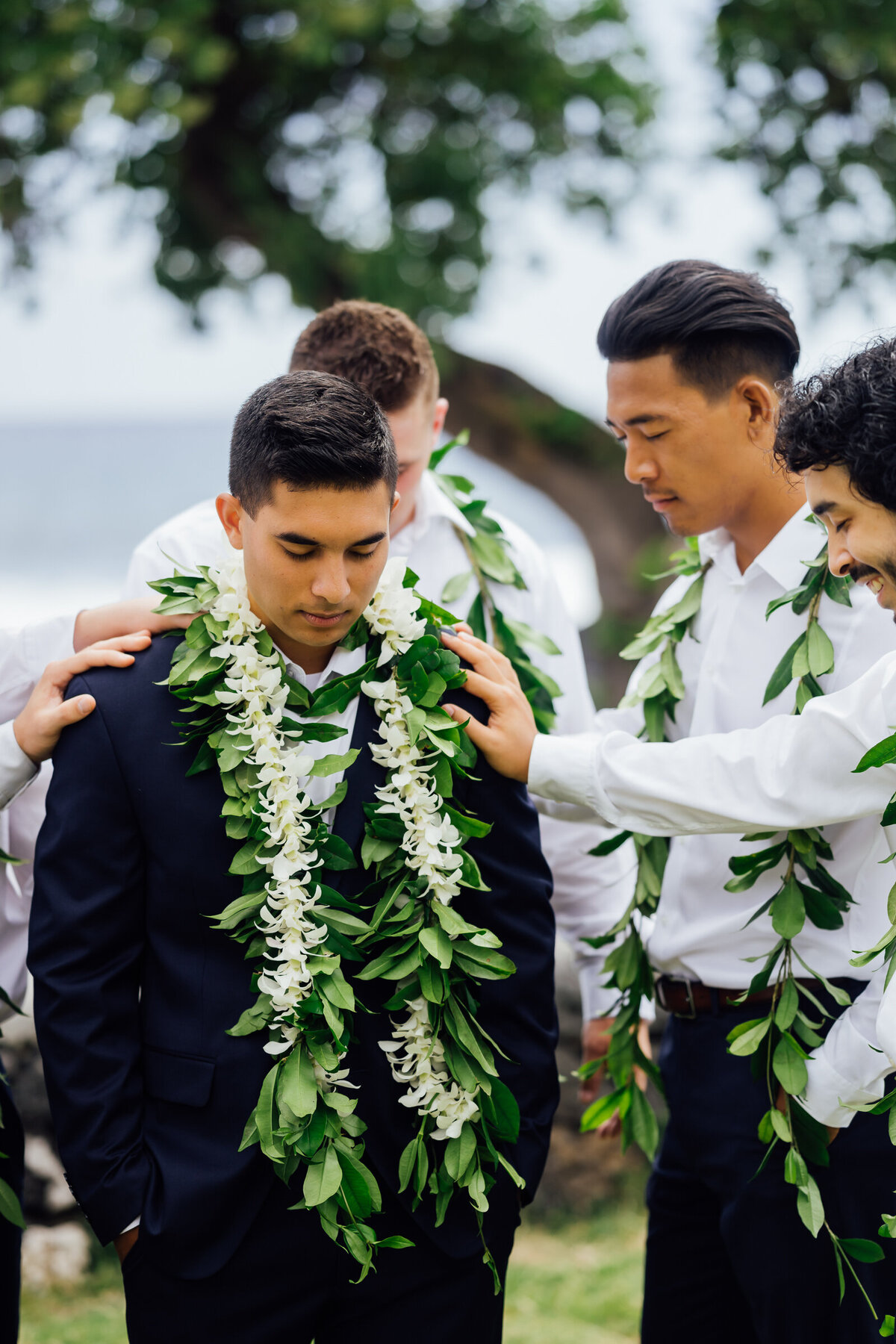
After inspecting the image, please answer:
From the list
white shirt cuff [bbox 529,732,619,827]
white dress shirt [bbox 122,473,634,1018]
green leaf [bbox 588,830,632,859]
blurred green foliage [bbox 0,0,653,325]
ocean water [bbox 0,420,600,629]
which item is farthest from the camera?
ocean water [bbox 0,420,600,629]

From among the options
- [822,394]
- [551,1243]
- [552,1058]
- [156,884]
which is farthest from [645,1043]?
[551,1243]

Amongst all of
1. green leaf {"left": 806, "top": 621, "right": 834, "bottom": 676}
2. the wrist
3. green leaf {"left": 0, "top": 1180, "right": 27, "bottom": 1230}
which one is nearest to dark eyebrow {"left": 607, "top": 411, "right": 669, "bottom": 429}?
green leaf {"left": 806, "top": 621, "right": 834, "bottom": 676}

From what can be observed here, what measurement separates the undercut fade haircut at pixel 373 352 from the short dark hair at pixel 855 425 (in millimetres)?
1180

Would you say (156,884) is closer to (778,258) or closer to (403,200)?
(403,200)

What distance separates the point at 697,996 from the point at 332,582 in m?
1.34

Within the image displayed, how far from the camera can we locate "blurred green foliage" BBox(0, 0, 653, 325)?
7.83 meters

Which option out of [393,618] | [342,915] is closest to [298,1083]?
[342,915]

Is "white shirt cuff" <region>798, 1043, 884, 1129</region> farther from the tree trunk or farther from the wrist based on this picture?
the tree trunk

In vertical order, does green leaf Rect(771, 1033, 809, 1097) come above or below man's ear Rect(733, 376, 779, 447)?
below

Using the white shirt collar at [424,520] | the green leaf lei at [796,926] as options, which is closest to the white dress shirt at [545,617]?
the white shirt collar at [424,520]

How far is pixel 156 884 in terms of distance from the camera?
259 cm

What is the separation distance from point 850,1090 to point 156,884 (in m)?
1.42

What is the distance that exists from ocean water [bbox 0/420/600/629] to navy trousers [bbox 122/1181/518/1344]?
2556cm

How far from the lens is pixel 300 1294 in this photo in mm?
2564
